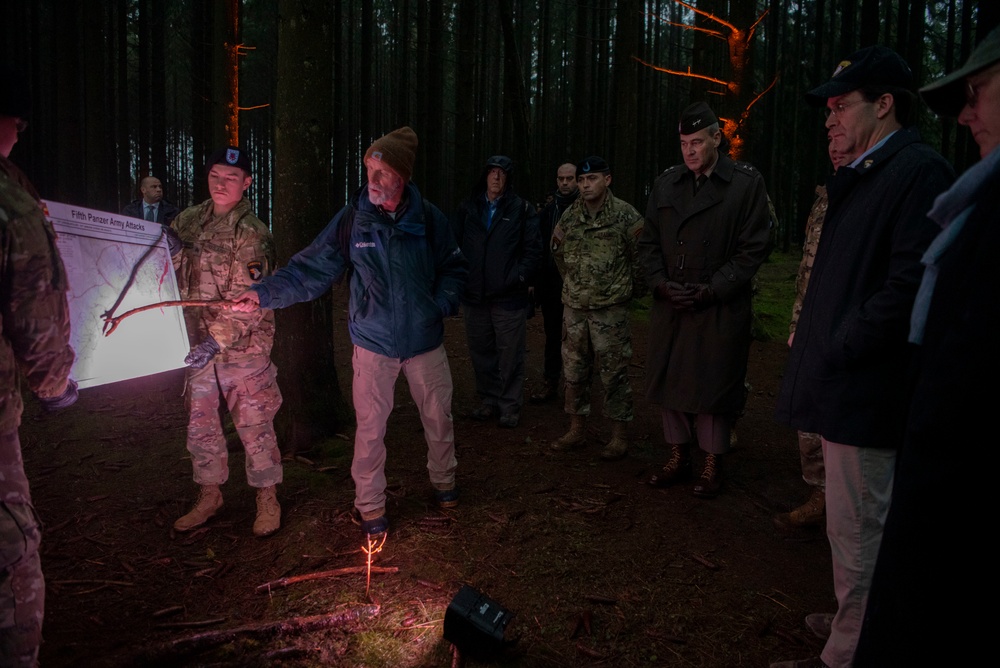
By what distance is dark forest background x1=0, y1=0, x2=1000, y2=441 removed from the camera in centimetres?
572

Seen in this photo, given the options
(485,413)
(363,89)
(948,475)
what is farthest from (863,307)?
(363,89)

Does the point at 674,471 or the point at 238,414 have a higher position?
the point at 238,414

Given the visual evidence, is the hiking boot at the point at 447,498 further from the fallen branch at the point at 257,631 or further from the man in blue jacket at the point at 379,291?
the fallen branch at the point at 257,631

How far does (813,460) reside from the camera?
15.5ft

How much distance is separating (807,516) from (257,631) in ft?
11.9

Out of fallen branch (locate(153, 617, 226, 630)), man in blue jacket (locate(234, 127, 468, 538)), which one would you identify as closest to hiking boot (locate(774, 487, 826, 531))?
man in blue jacket (locate(234, 127, 468, 538))

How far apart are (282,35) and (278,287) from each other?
8.95ft

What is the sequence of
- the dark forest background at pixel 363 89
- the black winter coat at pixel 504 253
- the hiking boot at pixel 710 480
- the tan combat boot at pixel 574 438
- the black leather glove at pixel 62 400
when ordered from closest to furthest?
1. the black leather glove at pixel 62 400
2. the hiking boot at pixel 710 480
3. the dark forest background at pixel 363 89
4. the tan combat boot at pixel 574 438
5. the black winter coat at pixel 504 253

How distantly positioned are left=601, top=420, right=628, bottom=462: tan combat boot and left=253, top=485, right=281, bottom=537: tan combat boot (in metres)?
2.84

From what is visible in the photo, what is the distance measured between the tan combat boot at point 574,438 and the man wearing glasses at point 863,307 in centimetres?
323

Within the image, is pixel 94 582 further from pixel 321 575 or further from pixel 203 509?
pixel 321 575

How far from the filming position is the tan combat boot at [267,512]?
4422 millimetres

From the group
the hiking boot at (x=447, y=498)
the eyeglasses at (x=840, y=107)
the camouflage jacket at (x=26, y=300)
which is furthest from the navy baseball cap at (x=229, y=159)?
the eyeglasses at (x=840, y=107)

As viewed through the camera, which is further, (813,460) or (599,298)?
(599,298)
